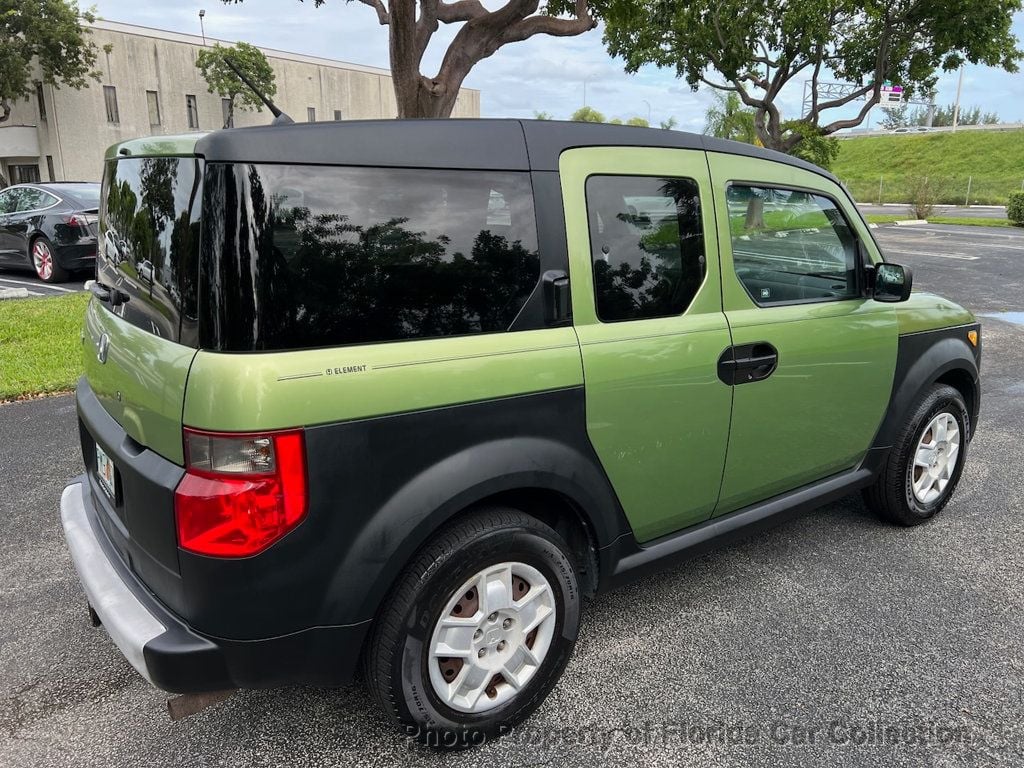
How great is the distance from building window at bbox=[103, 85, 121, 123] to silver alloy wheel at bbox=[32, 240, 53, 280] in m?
36.5

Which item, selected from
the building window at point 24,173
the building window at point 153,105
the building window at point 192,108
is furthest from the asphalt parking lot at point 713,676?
the building window at point 192,108

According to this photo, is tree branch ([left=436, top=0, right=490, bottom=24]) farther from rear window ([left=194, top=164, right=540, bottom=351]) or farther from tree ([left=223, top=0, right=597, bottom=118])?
rear window ([left=194, top=164, right=540, bottom=351])

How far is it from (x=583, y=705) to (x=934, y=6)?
19.0 metres

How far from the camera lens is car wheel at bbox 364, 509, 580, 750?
2.07 meters

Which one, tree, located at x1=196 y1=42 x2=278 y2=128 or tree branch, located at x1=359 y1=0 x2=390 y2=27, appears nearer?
tree branch, located at x1=359 y1=0 x2=390 y2=27

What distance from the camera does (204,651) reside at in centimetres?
188

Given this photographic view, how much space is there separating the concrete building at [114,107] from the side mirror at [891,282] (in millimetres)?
36241

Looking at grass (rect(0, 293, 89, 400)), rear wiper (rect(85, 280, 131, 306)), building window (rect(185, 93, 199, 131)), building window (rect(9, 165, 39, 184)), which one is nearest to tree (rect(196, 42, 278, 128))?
building window (rect(185, 93, 199, 131))

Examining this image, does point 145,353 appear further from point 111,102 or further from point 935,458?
point 111,102

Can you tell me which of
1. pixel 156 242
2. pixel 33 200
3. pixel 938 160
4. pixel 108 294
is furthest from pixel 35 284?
pixel 938 160

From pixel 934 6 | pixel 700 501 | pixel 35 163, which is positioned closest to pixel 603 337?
pixel 700 501

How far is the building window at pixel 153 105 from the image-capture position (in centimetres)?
4356

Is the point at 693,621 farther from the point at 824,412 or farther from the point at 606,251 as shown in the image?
the point at 606,251

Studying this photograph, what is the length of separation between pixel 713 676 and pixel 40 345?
7034 millimetres
